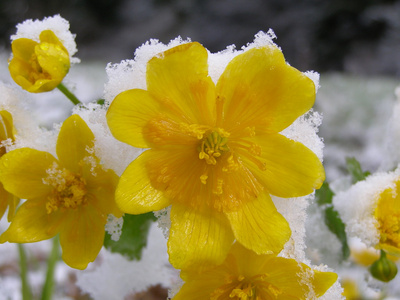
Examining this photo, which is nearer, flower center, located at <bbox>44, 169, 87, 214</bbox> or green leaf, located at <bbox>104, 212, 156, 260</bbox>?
flower center, located at <bbox>44, 169, 87, 214</bbox>

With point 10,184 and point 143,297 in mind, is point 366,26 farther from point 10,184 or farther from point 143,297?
point 10,184

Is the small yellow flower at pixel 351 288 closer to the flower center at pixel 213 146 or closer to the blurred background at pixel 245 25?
the flower center at pixel 213 146

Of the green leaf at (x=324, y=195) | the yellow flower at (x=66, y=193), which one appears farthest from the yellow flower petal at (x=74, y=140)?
the green leaf at (x=324, y=195)

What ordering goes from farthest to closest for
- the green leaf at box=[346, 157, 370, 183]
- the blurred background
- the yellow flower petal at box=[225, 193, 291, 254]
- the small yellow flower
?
1. the blurred background
2. the small yellow flower
3. the green leaf at box=[346, 157, 370, 183]
4. the yellow flower petal at box=[225, 193, 291, 254]

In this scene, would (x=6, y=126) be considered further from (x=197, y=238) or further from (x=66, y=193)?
(x=197, y=238)

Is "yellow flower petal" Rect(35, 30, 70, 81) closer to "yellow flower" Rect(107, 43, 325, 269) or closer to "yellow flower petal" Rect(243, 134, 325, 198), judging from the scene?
"yellow flower" Rect(107, 43, 325, 269)

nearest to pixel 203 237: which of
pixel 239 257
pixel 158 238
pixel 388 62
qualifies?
pixel 239 257

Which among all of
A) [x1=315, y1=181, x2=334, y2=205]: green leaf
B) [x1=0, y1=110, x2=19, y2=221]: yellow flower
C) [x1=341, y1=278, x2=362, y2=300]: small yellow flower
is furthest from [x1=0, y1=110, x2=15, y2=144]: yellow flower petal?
[x1=341, y1=278, x2=362, y2=300]: small yellow flower

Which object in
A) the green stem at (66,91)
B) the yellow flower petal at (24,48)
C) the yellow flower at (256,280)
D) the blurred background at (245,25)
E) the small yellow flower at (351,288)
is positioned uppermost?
the blurred background at (245,25)

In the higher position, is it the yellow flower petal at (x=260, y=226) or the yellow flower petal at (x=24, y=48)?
the yellow flower petal at (x=24, y=48)
